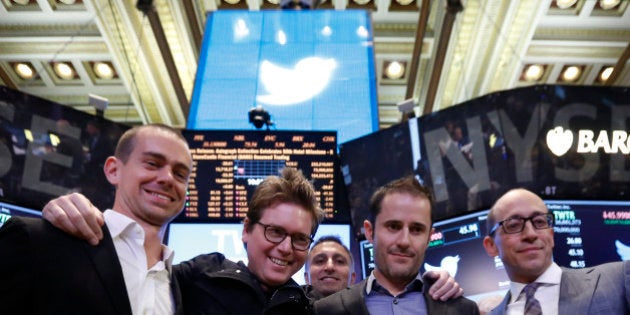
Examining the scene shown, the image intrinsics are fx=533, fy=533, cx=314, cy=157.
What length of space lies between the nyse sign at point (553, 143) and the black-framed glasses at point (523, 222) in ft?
9.00

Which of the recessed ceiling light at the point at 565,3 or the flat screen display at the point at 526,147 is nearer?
the flat screen display at the point at 526,147

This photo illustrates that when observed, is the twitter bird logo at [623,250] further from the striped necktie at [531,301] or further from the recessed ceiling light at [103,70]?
the recessed ceiling light at [103,70]

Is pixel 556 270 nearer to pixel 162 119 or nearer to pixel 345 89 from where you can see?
pixel 345 89

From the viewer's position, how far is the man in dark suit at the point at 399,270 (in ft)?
7.86

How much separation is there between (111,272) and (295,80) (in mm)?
5684

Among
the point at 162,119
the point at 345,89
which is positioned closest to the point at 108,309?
the point at 345,89

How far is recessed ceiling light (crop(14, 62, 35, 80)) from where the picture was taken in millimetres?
10659

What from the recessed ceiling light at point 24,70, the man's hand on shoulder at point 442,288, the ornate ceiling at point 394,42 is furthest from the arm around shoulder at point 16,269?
the recessed ceiling light at point 24,70

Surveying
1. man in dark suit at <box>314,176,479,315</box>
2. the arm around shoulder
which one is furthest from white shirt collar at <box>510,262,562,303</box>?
the arm around shoulder

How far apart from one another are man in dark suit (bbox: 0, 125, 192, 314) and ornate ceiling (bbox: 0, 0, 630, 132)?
22.7ft

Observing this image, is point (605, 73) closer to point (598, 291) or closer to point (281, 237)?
point (598, 291)

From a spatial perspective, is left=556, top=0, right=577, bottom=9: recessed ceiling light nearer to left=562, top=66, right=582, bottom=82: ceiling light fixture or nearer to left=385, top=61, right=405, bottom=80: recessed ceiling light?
left=562, top=66, right=582, bottom=82: ceiling light fixture

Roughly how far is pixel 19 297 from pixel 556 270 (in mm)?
2467

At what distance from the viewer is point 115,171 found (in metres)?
2.25
